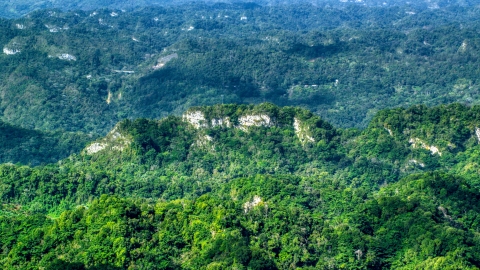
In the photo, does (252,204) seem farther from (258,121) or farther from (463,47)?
(463,47)

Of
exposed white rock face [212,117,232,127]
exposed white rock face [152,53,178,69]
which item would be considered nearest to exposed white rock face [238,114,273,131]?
exposed white rock face [212,117,232,127]

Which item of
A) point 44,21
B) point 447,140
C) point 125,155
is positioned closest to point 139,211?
point 125,155

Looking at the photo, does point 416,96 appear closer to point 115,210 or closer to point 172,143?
point 172,143

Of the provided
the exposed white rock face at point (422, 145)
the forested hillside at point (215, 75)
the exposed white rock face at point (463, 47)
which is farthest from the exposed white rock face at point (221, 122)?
the exposed white rock face at point (463, 47)

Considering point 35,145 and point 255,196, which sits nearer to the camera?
point 255,196

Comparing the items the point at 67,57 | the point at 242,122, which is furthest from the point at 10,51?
the point at 242,122

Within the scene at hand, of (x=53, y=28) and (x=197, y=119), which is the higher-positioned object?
(x=197, y=119)

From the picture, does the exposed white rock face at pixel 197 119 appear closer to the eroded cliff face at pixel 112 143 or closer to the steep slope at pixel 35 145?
the eroded cliff face at pixel 112 143

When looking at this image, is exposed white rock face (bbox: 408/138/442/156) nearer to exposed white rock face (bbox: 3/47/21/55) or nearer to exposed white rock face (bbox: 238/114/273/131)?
exposed white rock face (bbox: 238/114/273/131)
